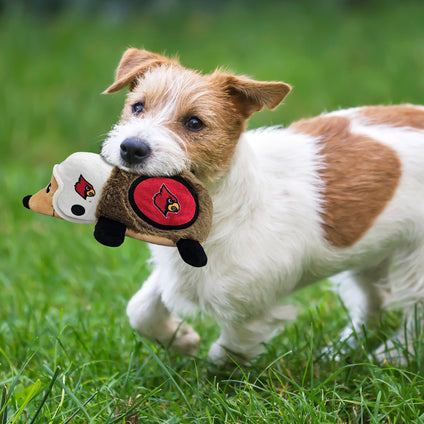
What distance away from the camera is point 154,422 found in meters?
2.64

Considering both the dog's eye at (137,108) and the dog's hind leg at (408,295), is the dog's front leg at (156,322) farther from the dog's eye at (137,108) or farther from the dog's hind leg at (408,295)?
the dog's hind leg at (408,295)

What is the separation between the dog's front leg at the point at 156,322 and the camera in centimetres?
306

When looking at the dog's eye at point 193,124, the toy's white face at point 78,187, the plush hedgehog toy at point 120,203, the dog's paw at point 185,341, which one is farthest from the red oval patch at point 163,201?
the dog's paw at point 185,341

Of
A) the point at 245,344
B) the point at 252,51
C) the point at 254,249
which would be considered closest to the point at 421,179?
the point at 254,249

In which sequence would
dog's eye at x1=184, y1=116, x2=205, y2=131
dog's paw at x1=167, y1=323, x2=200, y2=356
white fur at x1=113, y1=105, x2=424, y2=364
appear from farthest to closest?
dog's paw at x1=167, y1=323, x2=200, y2=356, white fur at x1=113, y1=105, x2=424, y2=364, dog's eye at x1=184, y1=116, x2=205, y2=131

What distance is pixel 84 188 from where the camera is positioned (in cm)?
241

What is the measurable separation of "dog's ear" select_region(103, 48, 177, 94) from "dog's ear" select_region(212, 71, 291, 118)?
312mm

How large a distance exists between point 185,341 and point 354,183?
1.19m

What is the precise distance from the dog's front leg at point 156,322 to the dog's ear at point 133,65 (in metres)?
0.94

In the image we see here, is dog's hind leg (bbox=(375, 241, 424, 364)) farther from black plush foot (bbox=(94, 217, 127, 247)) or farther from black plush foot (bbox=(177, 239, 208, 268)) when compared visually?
black plush foot (bbox=(94, 217, 127, 247))

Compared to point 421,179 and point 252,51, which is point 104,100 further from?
point 421,179

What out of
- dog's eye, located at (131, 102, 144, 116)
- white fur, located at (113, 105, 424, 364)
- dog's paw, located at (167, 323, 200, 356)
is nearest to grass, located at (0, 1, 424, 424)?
dog's paw, located at (167, 323, 200, 356)

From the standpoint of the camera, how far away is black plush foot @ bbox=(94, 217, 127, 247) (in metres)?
2.39

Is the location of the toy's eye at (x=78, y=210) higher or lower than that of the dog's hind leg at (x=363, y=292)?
higher
